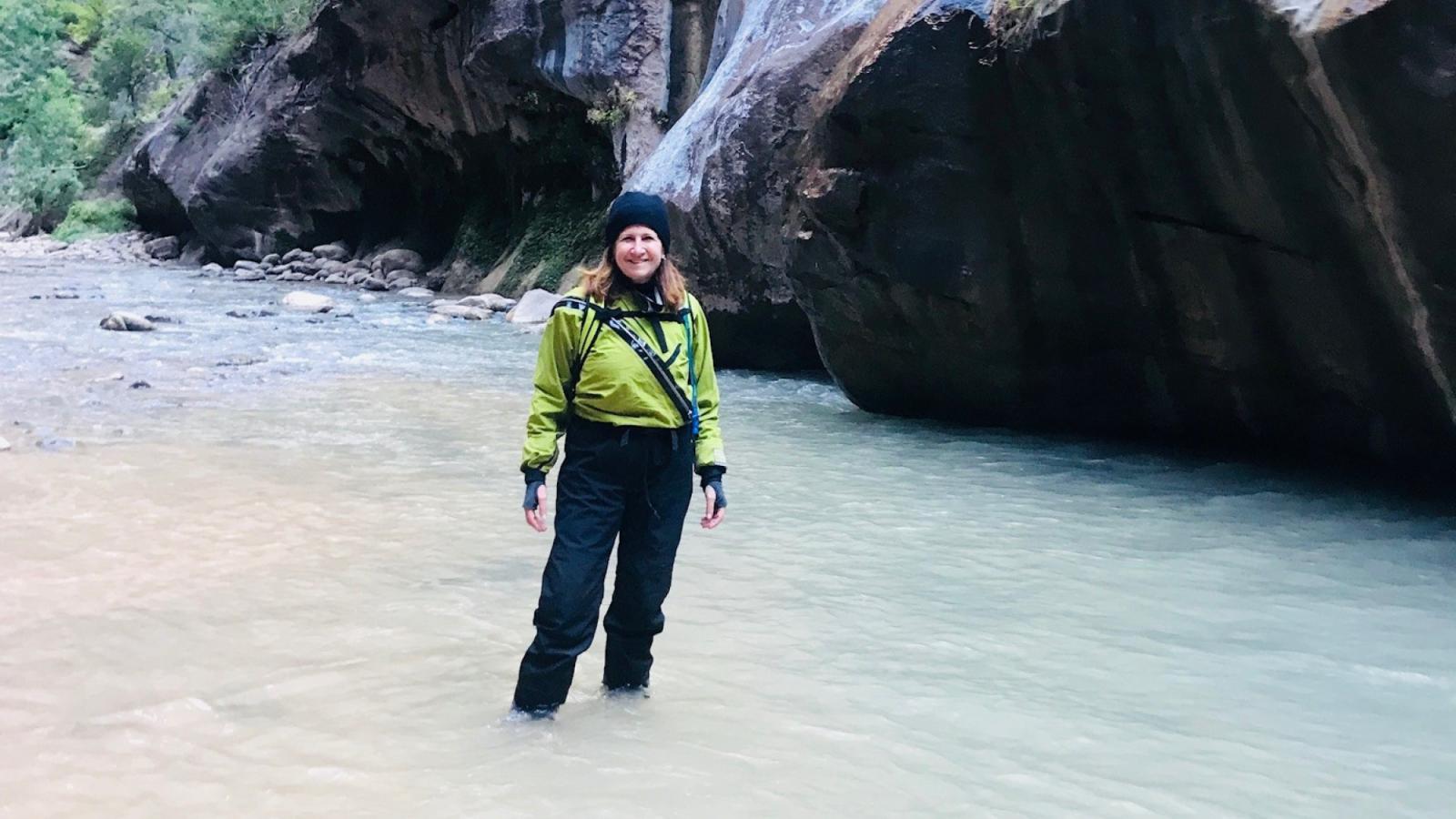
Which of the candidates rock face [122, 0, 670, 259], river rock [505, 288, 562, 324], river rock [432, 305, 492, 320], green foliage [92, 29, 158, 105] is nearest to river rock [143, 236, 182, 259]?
rock face [122, 0, 670, 259]

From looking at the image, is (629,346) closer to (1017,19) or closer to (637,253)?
(637,253)

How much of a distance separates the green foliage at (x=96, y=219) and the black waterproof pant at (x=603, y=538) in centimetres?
4061

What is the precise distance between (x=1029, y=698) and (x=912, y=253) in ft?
19.0

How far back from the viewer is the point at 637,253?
3.57m

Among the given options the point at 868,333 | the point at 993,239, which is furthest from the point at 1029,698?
the point at 868,333

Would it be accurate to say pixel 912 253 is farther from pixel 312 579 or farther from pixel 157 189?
pixel 157 189

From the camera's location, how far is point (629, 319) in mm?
3562

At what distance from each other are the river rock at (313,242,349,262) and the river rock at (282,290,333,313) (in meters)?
9.12

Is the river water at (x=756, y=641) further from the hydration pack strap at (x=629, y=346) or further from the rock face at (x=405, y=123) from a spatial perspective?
the rock face at (x=405, y=123)

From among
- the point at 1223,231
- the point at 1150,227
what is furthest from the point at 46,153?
the point at 1223,231

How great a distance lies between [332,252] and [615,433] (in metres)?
28.4

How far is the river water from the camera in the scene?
3.25 m

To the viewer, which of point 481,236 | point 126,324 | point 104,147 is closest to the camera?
point 126,324

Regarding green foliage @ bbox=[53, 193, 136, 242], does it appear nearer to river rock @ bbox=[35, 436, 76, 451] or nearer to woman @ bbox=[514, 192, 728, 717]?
river rock @ bbox=[35, 436, 76, 451]
